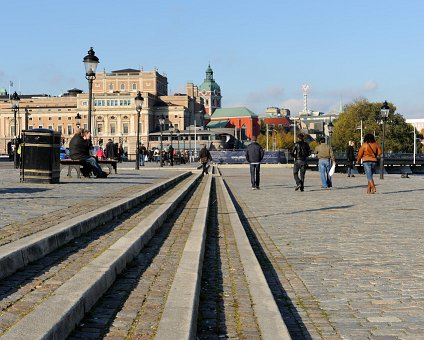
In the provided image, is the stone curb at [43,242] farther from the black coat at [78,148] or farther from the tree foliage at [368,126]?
the tree foliage at [368,126]

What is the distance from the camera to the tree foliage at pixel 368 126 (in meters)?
114

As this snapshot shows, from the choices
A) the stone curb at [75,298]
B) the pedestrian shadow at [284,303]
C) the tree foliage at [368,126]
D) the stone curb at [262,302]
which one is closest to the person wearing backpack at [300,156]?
the pedestrian shadow at [284,303]

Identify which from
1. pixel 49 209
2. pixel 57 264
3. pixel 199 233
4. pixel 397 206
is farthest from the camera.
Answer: pixel 397 206

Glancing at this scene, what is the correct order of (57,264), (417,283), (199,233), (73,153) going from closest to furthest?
1. (57,264)
2. (417,283)
3. (199,233)
4. (73,153)

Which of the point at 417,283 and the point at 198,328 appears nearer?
the point at 198,328

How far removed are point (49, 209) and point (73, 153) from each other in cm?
1087

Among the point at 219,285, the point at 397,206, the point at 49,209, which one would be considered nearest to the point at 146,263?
the point at 219,285

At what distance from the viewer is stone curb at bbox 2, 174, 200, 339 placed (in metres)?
3.45

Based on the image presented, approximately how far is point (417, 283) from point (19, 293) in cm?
361

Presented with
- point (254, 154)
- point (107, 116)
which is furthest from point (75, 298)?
point (107, 116)

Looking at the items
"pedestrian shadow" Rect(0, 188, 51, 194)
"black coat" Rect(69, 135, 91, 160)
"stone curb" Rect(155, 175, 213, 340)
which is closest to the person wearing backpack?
"black coat" Rect(69, 135, 91, 160)

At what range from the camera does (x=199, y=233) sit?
8.52 m

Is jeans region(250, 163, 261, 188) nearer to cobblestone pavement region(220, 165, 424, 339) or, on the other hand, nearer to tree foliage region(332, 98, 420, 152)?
cobblestone pavement region(220, 165, 424, 339)

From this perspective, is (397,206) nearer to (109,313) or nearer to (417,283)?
(417,283)
